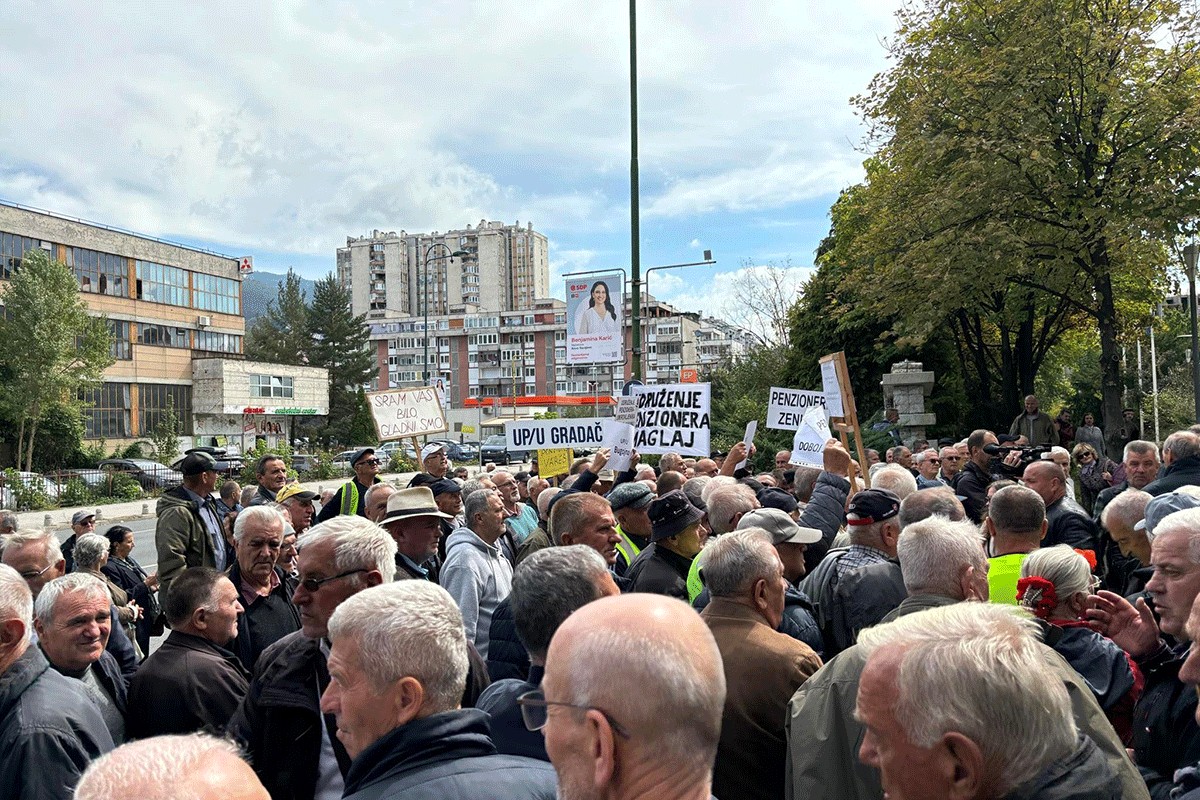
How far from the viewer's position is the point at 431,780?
229cm

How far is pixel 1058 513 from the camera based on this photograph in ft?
21.6

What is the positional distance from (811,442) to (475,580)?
5.49 meters

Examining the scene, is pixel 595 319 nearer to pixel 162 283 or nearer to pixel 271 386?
pixel 162 283

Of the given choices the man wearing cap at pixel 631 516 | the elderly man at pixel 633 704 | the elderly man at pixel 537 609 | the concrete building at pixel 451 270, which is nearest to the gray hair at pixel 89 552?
the man wearing cap at pixel 631 516

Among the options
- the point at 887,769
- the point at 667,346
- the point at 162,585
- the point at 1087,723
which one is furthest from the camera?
the point at 667,346

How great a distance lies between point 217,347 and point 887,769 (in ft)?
236

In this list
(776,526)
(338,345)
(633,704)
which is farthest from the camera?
(338,345)

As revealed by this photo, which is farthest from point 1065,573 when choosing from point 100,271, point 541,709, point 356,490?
point 100,271

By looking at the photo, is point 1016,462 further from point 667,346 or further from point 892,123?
point 667,346

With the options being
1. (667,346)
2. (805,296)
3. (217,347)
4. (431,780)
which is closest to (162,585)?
(431,780)

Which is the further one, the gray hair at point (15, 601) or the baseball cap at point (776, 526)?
the baseball cap at point (776, 526)

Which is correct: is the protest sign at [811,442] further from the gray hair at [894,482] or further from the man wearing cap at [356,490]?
the man wearing cap at [356,490]

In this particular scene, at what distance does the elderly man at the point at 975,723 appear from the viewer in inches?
78.7

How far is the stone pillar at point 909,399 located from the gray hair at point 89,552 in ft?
61.9
